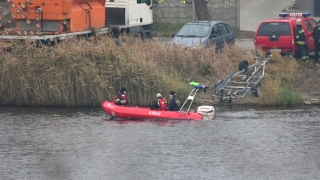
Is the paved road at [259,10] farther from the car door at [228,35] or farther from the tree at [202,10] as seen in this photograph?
the car door at [228,35]

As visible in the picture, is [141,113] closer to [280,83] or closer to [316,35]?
[280,83]

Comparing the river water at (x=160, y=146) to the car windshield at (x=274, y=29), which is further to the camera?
the car windshield at (x=274, y=29)

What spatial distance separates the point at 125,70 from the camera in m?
29.2

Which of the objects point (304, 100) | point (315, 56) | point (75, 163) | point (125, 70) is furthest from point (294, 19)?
point (75, 163)

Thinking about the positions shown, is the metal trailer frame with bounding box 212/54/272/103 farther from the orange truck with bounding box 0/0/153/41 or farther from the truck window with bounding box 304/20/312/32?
the orange truck with bounding box 0/0/153/41

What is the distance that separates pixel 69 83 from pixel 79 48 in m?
1.34

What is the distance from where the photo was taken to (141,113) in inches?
1028

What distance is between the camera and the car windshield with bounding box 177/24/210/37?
3316cm

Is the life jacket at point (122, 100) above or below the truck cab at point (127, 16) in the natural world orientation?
below

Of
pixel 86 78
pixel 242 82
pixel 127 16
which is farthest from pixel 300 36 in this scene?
pixel 86 78

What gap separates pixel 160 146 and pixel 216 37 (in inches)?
440

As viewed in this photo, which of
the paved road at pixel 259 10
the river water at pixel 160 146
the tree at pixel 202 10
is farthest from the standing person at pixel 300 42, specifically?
the paved road at pixel 259 10

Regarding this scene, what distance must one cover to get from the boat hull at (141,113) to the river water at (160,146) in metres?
0.20

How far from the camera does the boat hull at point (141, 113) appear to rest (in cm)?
2588
